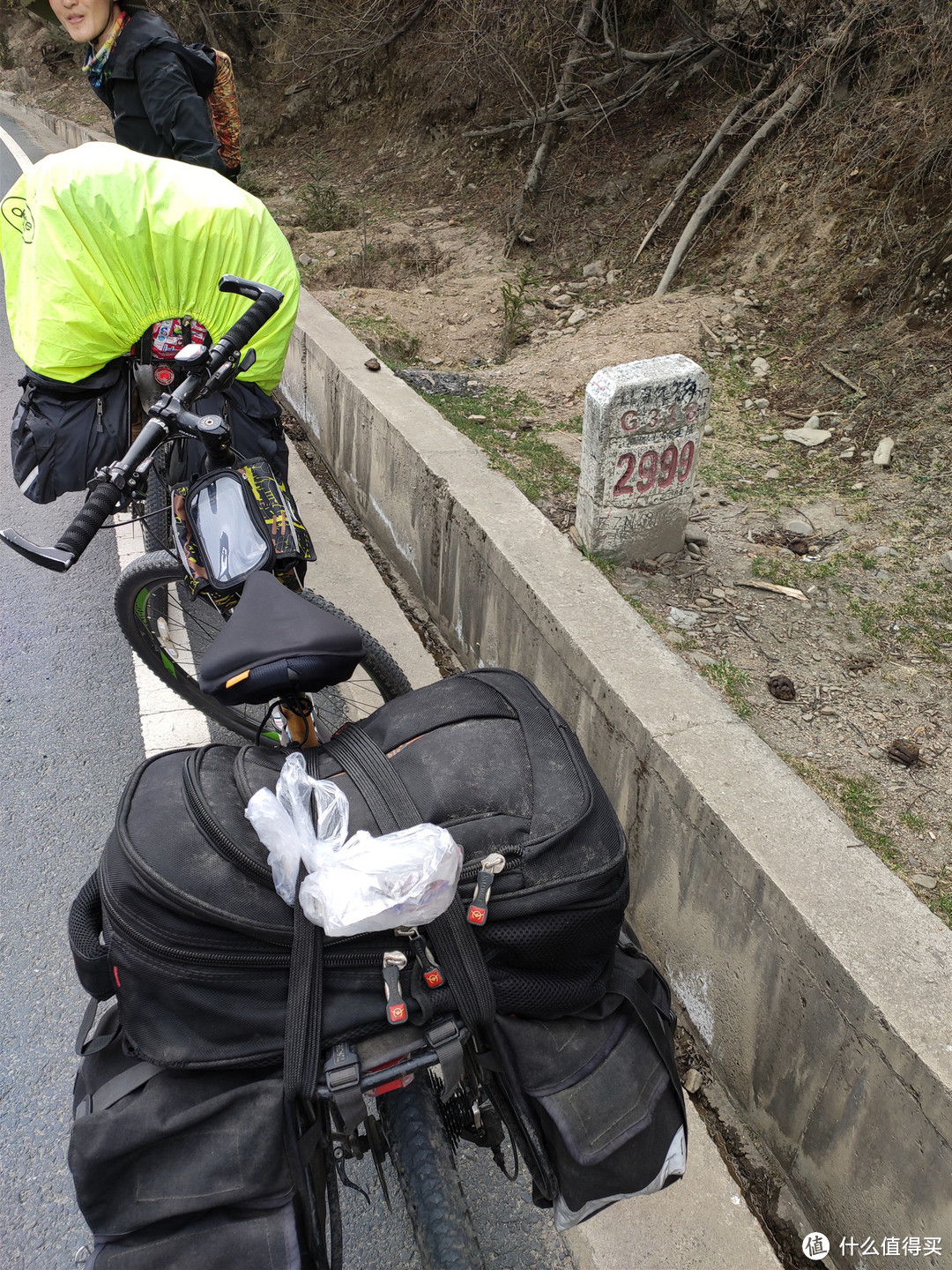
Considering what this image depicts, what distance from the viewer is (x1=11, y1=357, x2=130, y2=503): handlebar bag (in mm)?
2740

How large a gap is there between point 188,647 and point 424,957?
2.39 metres

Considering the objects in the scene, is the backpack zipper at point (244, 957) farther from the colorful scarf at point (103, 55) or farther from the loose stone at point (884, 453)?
the colorful scarf at point (103, 55)

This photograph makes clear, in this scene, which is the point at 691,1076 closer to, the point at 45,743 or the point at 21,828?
the point at 21,828

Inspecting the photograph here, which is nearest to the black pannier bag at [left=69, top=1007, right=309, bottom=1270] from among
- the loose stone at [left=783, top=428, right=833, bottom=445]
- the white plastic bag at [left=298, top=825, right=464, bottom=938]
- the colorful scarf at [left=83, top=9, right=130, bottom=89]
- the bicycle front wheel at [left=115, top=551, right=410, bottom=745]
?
the white plastic bag at [left=298, top=825, right=464, bottom=938]

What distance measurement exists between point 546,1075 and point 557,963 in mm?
173

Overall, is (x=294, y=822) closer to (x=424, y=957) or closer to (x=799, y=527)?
(x=424, y=957)

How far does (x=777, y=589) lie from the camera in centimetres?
354

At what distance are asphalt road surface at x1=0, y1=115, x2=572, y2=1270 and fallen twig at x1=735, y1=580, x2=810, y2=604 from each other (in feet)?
7.53

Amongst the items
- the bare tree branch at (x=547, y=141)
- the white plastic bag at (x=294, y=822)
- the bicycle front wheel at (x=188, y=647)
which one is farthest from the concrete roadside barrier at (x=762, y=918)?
the bare tree branch at (x=547, y=141)

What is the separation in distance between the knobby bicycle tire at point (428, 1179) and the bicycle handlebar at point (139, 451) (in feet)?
4.73

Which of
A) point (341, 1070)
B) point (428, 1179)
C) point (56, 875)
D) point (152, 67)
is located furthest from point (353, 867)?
point (152, 67)

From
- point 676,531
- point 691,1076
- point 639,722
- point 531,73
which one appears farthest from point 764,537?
point 531,73

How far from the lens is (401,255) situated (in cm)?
943

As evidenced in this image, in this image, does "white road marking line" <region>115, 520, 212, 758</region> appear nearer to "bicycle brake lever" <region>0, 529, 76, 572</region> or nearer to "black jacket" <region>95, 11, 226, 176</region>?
"bicycle brake lever" <region>0, 529, 76, 572</region>
